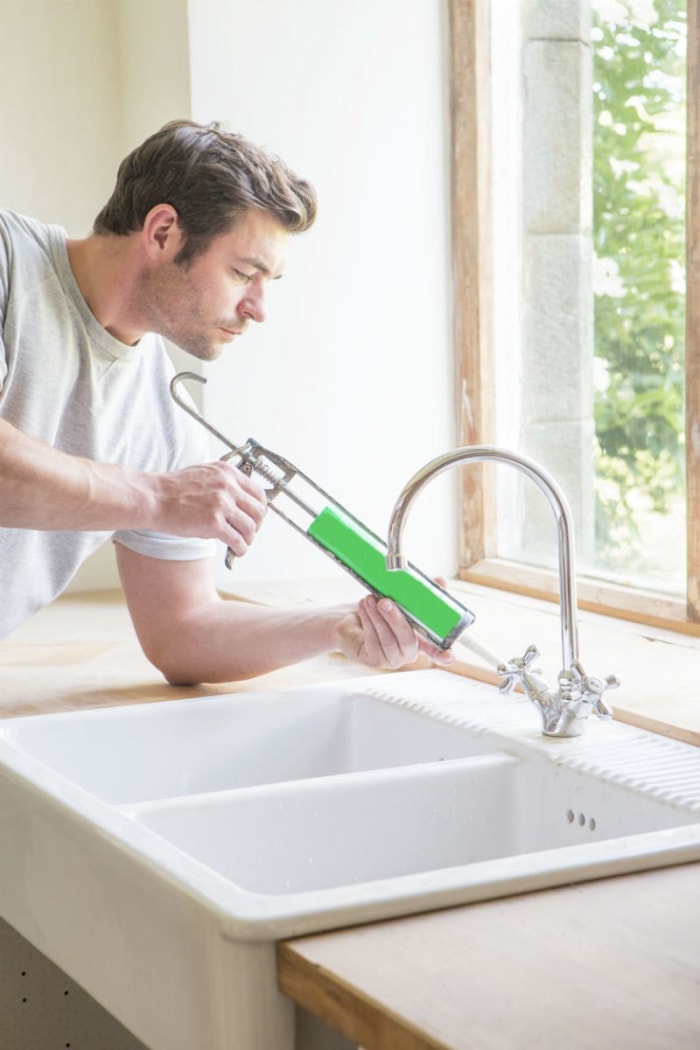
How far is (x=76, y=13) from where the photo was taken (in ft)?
8.32

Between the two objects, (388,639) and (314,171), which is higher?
(314,171)

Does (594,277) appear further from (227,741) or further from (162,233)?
Answer: (227,741)

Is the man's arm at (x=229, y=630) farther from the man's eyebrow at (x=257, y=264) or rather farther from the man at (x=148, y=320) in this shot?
the man's eyebrow at (x=257, y=264)

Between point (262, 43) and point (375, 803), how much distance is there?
56.2 inches

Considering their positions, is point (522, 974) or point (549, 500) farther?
point (549, 500)

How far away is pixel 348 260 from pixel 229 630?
0.88 m

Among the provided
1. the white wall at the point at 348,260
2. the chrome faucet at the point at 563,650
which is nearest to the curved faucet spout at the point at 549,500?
the chrome faucet at the point at 563,650

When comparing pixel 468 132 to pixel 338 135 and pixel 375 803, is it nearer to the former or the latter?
pixel 338 135

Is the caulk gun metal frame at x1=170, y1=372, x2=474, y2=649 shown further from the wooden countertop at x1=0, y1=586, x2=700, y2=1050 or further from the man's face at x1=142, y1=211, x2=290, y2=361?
the wooden countertop at x1=0, y1=586, x2=700, y2=1050

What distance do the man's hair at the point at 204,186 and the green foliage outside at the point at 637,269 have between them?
0.57 m

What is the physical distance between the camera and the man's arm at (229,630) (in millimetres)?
1598

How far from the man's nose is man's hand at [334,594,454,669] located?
396 mm

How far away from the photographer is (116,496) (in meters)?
1.56

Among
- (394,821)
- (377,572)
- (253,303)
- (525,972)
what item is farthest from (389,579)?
(525,972)
